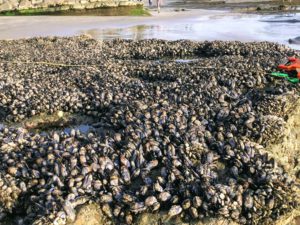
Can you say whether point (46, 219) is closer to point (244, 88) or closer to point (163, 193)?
point (163, 193)

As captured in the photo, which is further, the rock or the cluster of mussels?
the rock

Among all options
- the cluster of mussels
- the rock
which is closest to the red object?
the cluster of mussels

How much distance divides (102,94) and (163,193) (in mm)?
4403

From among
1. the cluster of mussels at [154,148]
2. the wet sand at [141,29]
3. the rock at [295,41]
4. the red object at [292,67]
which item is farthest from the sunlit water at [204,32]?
the cluster of mussels at [154,148]

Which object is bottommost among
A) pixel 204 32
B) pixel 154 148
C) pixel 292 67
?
pixel 154 148

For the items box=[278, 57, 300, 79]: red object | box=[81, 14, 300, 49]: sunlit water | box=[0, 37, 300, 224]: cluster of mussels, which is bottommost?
box=[0, 37, 300, 224]: cluster of mussels

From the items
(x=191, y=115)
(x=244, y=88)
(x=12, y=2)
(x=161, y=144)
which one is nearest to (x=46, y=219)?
(x=161, y=144)

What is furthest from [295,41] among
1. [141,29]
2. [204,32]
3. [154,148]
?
[154,148]

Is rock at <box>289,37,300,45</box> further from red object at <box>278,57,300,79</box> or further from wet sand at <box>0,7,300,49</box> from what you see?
red object at <box>278,57,300,79</box>

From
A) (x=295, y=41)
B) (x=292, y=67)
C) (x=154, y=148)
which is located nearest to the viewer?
(x=154, y=148)

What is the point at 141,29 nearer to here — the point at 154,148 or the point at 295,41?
the point at 295,41

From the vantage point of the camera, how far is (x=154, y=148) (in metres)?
5.90

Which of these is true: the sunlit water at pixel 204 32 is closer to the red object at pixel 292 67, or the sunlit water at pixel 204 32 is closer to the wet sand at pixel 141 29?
the wet sand at pixel 141 29

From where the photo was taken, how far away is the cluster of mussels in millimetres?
4961
